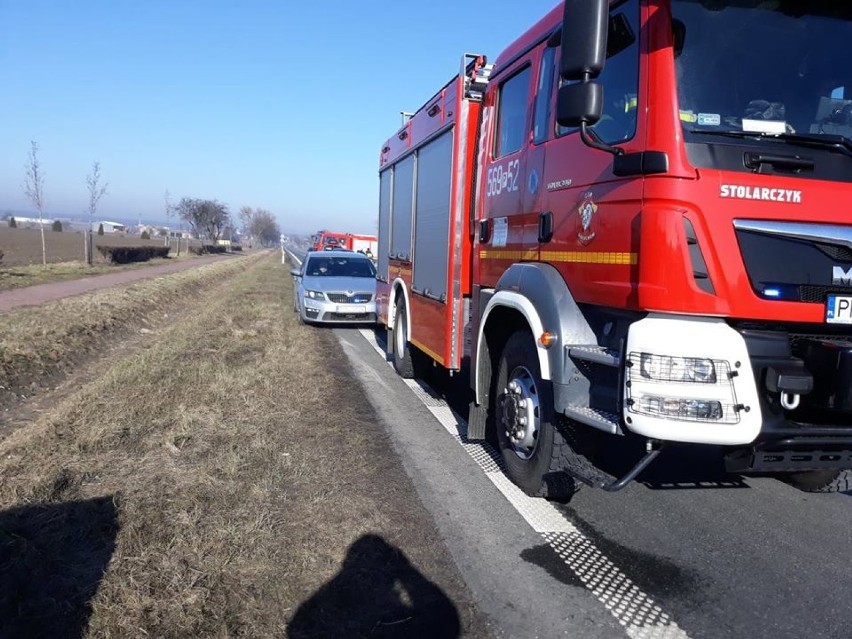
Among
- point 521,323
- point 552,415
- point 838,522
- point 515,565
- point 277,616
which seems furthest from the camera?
point 521,323

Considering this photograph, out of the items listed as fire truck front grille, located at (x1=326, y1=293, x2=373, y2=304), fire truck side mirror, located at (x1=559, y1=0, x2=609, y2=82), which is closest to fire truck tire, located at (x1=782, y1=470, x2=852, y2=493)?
fire truck side mirror, located at (x1=559, y1=0, x2=609, y2=82)

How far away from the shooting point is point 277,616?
2.87 metres

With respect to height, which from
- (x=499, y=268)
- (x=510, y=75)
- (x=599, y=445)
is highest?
(x=510, y=75)

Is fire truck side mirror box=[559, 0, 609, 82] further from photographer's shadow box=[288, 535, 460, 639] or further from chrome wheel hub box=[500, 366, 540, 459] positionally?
photographer's shadow box=[288, 535, 460, 639]

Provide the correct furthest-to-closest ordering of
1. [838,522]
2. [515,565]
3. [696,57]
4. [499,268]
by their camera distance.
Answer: [499,268], [838,522], [515,565], [696,57]

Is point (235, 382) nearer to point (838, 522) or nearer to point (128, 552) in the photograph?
point (128, 552)

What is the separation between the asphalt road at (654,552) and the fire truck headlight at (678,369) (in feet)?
2.78

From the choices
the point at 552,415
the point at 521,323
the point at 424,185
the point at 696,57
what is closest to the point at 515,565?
the point at 552,415

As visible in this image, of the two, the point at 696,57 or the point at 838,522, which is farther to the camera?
the point at 838,522

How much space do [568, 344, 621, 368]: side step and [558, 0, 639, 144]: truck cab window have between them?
1.09 metres

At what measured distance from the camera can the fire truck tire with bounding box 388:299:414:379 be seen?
811cm

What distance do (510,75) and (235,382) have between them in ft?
14.8

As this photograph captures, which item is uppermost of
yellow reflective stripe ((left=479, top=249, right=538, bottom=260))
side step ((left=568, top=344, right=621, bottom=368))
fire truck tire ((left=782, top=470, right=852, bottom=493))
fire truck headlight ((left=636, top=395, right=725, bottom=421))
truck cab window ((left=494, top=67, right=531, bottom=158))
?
truck cab window ((left=494, top=67, right=531, bottom=158))

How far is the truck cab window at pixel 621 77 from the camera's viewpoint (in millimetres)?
3311
